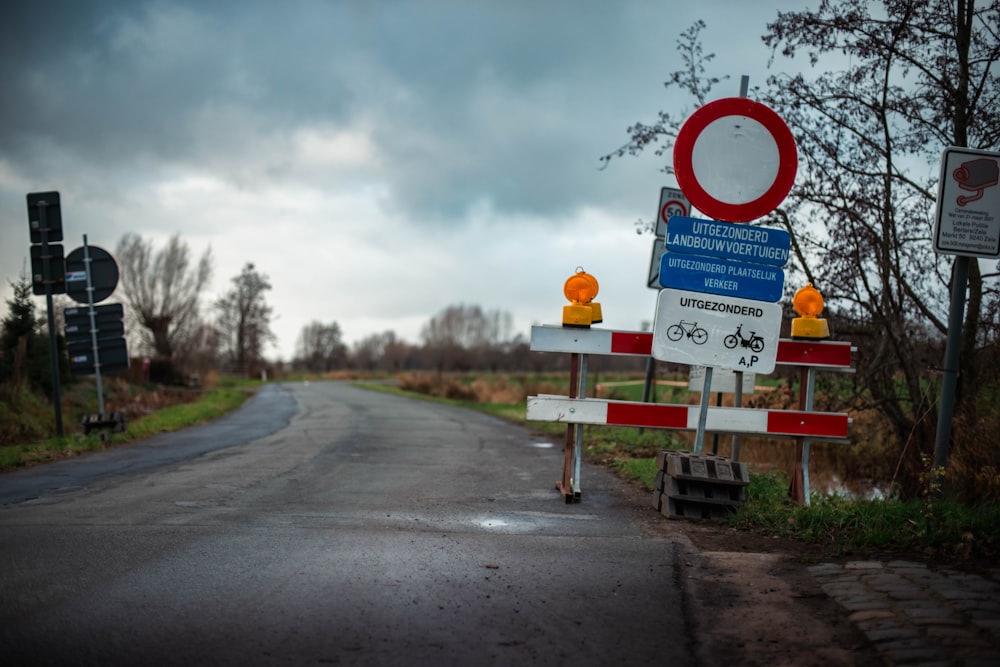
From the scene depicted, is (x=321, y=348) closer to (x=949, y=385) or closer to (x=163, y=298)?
(x=163, y=298)

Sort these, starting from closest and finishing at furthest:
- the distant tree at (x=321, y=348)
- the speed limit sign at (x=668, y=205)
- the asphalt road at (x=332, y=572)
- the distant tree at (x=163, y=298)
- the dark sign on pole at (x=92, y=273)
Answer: the asphalt road at (x=332, y=572) → the speed limit sign at (x=668, y=205) → the dark sign on pole at (x=92, y=273) → the distant tree at (x=163, y=298) → the distant tree at (x=321, y=348)

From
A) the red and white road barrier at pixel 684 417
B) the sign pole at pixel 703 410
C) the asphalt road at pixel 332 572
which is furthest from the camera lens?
the red and white road barrier at pixel 684 417

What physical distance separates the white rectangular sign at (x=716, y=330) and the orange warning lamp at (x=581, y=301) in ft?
2.16

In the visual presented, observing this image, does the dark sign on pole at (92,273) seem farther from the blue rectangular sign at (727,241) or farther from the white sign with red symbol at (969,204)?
the white sign with red symbol at (969,204)

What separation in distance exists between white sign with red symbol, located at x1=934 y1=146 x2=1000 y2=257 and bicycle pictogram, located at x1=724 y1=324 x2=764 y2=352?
55.7 inches

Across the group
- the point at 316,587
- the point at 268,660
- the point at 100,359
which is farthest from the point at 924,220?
the point at 100,359

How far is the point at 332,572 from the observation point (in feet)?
14.4

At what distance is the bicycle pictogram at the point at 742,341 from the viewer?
6.04 m

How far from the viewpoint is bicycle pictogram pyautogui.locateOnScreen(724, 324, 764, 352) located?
6.04m

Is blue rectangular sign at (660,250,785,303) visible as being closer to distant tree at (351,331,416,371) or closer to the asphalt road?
the asphalt road

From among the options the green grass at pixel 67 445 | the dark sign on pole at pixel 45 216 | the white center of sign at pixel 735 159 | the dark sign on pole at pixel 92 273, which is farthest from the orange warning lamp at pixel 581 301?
the dark sign on pole at pixel 45 216

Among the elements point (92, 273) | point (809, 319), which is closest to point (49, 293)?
point (92, 273)

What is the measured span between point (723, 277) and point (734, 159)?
0.88m

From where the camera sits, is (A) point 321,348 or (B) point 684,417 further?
(A) point 321,348
